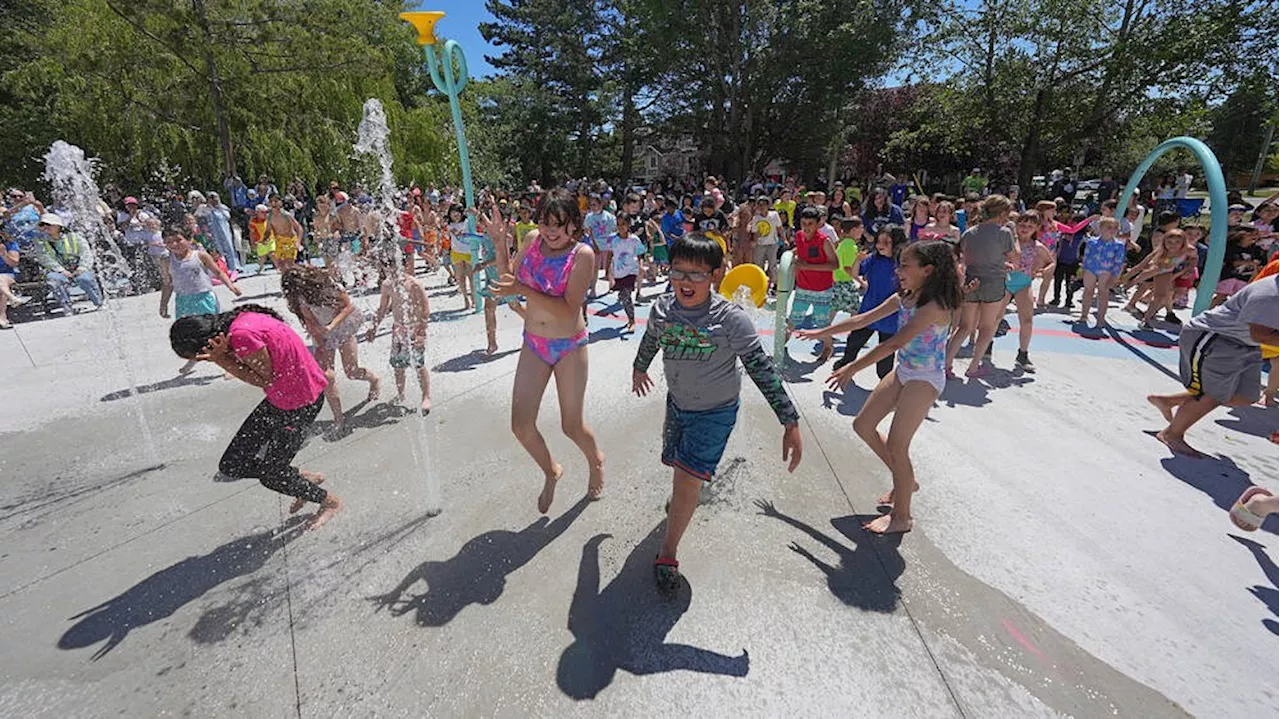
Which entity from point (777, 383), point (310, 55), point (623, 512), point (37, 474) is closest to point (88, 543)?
point (37, 474)

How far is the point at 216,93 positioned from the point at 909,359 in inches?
765

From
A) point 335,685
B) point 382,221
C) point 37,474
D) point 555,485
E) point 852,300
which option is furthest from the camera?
point 382,221

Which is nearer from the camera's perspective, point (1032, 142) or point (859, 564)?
point (859, 564)

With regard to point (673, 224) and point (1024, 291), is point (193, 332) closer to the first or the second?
point (1024, 291)

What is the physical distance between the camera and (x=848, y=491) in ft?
12.9

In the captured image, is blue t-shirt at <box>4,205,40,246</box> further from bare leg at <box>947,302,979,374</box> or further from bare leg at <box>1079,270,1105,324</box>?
bare leg at <box>1079,270,1105,324</box>

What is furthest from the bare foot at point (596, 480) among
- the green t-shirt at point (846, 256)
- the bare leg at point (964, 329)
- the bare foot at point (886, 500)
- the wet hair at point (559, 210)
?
the green t-shirt at point (846, 256)

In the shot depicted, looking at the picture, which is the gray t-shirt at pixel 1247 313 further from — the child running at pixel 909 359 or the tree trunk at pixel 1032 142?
the tree trunk at pixel 1032 142

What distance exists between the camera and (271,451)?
11.2 feet

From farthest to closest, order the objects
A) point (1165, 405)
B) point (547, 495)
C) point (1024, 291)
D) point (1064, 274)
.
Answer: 1. point (1064, 274)
2. point (1024, 291)
3. point (1165, 405)
4. point (547, 495)

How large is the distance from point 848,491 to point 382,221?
865 centimetres

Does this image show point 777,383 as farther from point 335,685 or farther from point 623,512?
point 335,685

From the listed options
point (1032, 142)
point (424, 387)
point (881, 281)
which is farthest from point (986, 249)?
point (1032, 142)

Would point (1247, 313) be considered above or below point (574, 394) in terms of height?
above
